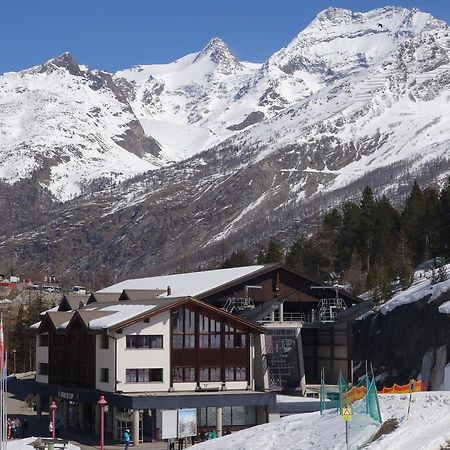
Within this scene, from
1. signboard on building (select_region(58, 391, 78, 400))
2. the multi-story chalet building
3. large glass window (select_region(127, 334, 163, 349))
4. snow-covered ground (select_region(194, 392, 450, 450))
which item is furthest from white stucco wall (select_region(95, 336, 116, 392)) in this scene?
snow-covered ground (select_region(194, 392, 450, 450))

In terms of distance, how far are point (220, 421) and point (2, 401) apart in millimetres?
20636

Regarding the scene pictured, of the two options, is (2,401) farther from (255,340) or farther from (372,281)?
(372,281)

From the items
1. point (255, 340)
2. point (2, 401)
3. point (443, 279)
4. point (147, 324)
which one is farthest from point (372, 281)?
point (2, 401)

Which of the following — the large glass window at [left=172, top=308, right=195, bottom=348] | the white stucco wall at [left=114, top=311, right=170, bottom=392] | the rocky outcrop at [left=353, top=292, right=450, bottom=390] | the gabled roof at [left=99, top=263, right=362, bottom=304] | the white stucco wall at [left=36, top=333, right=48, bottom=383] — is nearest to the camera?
the white stucco wall at [left=114, top=311, right=170, bottom=392]

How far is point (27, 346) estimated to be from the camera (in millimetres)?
137750

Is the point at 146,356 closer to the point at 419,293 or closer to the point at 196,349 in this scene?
the point at 196,349

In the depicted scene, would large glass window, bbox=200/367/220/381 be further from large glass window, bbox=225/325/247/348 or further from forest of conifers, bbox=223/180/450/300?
forest of conifers, bbox=223/180/450/300

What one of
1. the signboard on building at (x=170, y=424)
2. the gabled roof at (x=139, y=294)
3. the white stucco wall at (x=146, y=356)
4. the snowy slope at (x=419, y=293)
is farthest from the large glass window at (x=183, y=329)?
the snowy slope at (x=419, y=293)

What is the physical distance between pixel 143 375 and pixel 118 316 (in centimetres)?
451

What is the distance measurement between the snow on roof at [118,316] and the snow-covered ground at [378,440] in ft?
71.4

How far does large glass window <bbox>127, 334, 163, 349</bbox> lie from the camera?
75.4m

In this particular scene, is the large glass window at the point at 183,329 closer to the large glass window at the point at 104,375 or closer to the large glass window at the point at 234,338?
the large glass window at the point at 234,338

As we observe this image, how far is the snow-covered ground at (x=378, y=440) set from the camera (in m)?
44.2

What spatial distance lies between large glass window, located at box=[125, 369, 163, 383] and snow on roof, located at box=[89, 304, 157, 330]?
334cm
